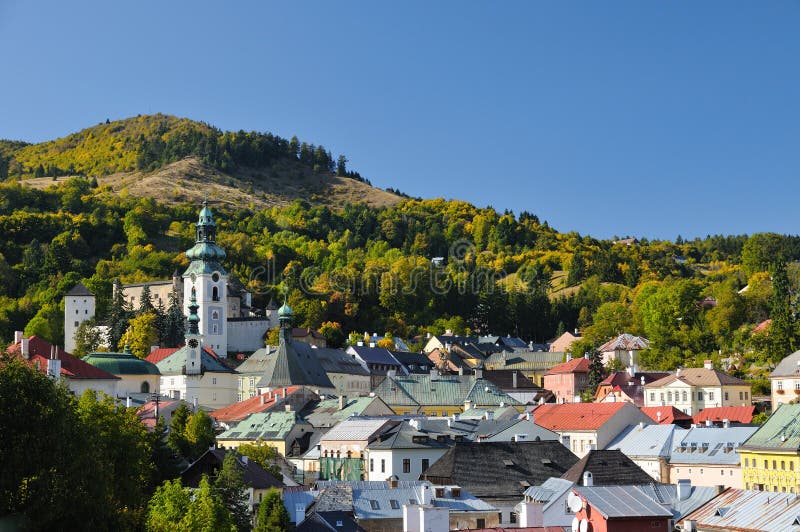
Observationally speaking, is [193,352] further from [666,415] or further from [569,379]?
[666,415]

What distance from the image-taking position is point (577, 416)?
69.2m

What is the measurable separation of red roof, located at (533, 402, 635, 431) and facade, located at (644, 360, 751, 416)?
1358 cm

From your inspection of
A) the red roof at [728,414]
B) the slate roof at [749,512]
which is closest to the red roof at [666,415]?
the red roof at [728,414]

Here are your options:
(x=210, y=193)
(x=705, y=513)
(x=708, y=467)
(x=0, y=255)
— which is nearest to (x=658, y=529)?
(x=705, y=513)

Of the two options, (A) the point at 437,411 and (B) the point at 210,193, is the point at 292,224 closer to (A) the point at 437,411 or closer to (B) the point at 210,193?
(B) the point at 210,193

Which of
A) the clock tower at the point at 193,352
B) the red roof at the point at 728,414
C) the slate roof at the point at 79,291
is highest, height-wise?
the slate roof at the point at 79,291

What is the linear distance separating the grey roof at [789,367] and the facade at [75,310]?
6191cm

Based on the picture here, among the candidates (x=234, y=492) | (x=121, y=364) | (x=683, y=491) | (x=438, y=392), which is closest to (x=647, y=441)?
(x=683, y=491)

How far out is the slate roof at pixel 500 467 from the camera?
5138cm

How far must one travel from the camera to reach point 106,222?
14425cm

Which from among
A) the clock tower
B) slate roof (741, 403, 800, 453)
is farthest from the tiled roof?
slate roof (741, 403, 800, 453)

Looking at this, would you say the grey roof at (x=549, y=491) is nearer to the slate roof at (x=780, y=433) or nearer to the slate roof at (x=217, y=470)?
the slate roof at (x=217, y=470)

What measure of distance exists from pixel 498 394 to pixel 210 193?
121271 millimetres

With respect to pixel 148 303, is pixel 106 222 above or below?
above
